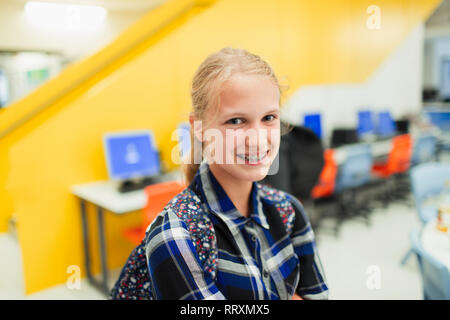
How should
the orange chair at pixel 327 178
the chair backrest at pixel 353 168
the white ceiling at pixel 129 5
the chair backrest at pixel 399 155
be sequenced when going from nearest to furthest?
the white ceiling at pixel 129 5 < the orange chair at pixel 327 178 < the chair backrest at pixel 353 168 < the chair backrest at pixel 399 155

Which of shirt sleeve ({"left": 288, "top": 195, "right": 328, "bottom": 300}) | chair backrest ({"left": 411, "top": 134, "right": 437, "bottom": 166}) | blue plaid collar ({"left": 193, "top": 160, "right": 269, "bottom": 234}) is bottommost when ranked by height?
chair backrest ({"left": 411, "top": 134, "right": 437, "bottom": 166})

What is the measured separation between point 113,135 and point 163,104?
65 cm

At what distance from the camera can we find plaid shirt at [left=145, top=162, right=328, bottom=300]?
69 cm

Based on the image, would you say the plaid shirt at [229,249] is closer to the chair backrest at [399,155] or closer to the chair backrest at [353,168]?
the chair backrest at [353,168]

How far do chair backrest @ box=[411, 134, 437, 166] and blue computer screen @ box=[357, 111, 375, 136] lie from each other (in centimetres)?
87

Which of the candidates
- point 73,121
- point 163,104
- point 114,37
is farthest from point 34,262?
point 114,37

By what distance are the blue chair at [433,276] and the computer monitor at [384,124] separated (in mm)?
4963

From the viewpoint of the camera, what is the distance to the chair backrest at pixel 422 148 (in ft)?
17.3

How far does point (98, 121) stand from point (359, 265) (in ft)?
9.10

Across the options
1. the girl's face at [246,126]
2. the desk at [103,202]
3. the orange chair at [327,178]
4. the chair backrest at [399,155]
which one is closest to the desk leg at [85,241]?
the desk at [103,202]

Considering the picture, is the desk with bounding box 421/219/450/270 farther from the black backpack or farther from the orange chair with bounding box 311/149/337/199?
the orange chair with bounding box 311/149/337/199

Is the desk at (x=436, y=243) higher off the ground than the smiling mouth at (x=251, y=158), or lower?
lower

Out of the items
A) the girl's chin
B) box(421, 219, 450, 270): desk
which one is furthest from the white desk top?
the girl's chin

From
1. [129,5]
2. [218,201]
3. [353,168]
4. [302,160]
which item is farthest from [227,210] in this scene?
[353,168]
